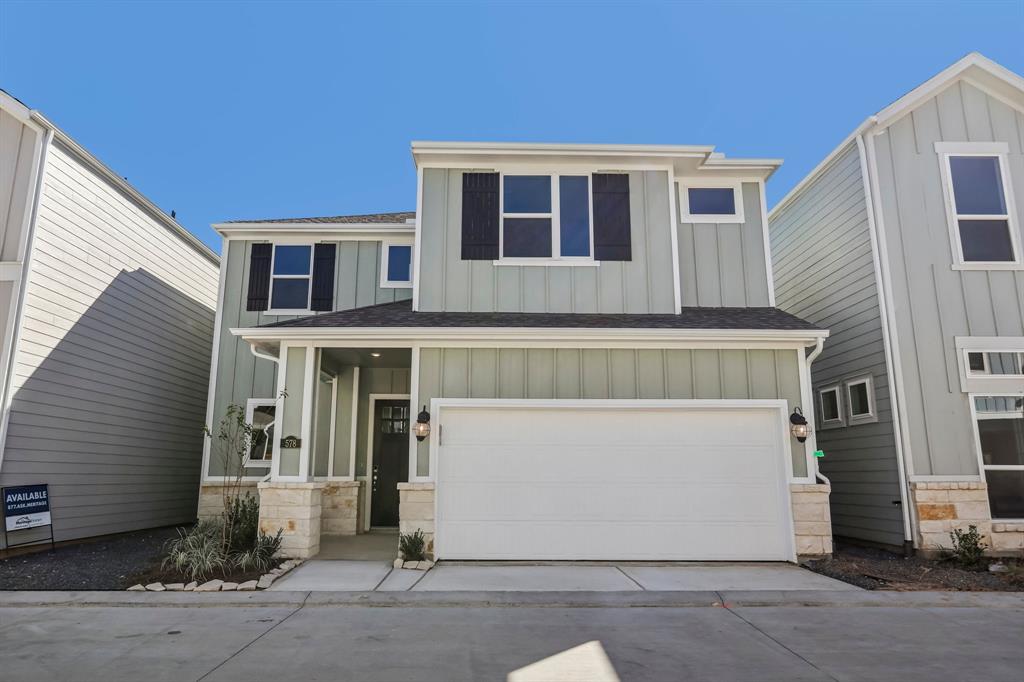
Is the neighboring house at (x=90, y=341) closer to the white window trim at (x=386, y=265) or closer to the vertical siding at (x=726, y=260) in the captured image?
the white window trim at (x=386, y=265)

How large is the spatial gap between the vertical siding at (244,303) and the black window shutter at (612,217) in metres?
3.50

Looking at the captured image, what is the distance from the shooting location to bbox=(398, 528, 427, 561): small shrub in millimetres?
7609

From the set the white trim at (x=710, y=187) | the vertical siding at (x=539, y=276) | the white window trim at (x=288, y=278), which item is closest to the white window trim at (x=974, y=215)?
the white trim at (x=710, y=187)

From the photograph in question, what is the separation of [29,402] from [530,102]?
338 ft

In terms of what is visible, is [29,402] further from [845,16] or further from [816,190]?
[845,16]

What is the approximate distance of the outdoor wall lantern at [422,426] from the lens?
7.91 meters

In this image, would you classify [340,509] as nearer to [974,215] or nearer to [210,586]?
[210,586]

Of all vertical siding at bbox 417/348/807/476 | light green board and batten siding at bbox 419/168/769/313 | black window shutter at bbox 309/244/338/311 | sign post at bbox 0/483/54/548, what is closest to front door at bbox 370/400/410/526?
black window shutter at bbox 309/244/338/311

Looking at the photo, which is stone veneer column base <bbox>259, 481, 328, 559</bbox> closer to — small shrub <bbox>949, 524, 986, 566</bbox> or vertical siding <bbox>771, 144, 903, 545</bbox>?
vertical siding <bbox>771, 144, 903, 545</bbox>

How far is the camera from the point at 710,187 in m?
10.2

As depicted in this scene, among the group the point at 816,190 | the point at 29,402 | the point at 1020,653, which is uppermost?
the point at 816,190

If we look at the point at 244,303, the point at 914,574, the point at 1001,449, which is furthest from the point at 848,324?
the point at 244,303

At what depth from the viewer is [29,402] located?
8.46m

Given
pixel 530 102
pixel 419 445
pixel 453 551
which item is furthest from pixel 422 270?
pixel 530 102
